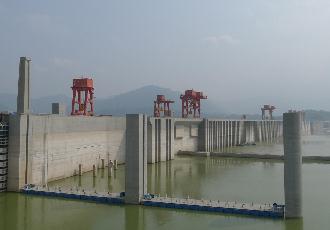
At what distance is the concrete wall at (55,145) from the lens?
1382 inches

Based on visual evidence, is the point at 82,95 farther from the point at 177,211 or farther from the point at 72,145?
the point at 177,211

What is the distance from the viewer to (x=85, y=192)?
3209 centimetres

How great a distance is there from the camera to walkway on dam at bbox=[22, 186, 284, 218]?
2638cm

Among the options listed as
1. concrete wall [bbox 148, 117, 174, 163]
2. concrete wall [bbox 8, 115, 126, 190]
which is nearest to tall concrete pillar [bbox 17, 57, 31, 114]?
concrete wall [bbox 8, 115, 126, 190]

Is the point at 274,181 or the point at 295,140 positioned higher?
the point at 295,140

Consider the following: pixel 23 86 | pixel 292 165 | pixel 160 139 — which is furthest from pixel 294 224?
pixel 160 139

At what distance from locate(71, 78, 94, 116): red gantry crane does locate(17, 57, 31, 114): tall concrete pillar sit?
19.4 metres

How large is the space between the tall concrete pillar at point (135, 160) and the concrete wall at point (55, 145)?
1082 cm

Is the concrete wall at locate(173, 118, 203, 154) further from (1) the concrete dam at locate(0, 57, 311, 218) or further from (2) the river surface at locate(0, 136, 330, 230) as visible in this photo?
(2) the river surface at locate(0, 136, 330, 230)

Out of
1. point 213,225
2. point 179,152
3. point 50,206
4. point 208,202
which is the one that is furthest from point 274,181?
point 179,152

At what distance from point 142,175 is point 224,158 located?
1541 inches

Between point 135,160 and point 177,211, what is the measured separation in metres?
4.97

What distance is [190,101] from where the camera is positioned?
93.8 m

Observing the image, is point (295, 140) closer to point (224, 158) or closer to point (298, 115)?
point (298, 115)
